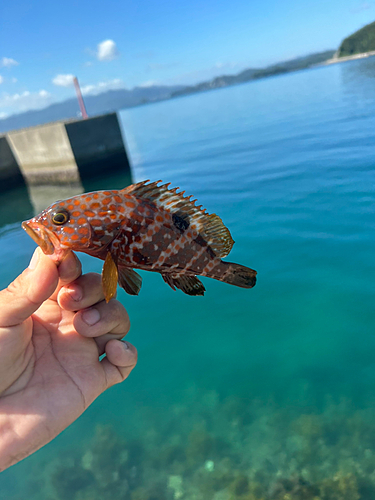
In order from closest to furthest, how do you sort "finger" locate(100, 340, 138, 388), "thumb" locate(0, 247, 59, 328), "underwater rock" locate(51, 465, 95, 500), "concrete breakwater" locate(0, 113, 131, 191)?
1. "thumb" locate(0, 247, 59, 328)
2. "finger" locate(100, 340, 138, 388)
3. "underwater rock" locate(51, 465, 95, 500)
4. "concrete breakwater" locate(0, 113, 131, 191)

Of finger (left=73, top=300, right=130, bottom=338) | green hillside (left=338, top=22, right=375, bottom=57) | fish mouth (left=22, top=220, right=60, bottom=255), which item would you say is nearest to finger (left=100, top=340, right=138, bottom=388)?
finger (left=73, top=300, right=130, bottom=338)

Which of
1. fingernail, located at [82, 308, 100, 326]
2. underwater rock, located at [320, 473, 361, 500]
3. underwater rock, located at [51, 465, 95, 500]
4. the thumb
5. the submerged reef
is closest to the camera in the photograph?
the thumb

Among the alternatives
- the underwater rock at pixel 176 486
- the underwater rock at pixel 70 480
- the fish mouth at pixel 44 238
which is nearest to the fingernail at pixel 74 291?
the fish mouth at pixel 44 238

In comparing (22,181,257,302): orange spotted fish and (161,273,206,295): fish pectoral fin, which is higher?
(22,181,257,302): orange spotted fish

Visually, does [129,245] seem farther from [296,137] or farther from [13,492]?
[296,137]

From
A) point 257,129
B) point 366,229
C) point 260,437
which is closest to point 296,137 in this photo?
point 257,129

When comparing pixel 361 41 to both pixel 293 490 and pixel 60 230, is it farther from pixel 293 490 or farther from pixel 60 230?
pixel 60 230

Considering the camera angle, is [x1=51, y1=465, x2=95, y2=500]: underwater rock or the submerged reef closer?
the submerged reef

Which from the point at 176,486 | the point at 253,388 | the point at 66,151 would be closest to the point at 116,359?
the point at 176,486

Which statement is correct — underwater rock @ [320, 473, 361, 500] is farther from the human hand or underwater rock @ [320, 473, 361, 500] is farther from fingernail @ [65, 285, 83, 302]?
fingernail @ [65, 285, 83, 302]
